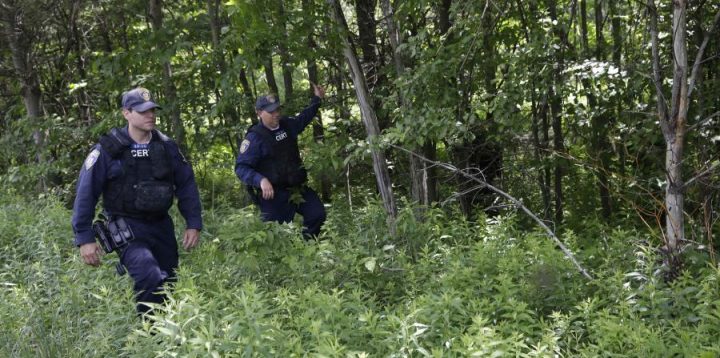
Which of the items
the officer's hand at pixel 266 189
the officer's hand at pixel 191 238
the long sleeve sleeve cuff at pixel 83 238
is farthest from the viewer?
the officer's hand at pixel 266 189

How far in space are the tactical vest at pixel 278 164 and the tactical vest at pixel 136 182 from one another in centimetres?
180

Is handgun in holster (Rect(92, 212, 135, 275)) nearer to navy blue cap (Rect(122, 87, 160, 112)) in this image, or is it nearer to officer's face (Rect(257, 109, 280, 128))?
navy blue cap (Rect(122, 87, 160, 112))

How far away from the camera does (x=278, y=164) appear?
7344 mm

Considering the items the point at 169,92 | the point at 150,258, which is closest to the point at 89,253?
the point at 150,258

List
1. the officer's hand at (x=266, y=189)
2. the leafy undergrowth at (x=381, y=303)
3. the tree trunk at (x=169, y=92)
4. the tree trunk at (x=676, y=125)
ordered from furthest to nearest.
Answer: the tree trunk at (x=169, y=92), the officer's hand at (x=266, y=189), the tree trunk at (x=676, y=125), the leafy undergrowth at (x=381, y=303)

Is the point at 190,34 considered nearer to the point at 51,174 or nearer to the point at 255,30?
the point at 255,30

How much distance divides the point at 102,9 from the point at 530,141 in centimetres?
787

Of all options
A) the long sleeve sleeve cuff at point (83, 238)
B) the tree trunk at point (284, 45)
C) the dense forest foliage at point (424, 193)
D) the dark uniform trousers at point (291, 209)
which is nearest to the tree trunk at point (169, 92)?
the dense forest foliage at point (424, 193)

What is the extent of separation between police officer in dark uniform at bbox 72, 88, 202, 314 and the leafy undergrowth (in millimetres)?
304

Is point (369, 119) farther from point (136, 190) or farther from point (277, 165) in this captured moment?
point (136, 190)

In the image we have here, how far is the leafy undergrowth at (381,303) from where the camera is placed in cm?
362

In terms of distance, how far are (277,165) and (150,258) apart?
7.22 feet

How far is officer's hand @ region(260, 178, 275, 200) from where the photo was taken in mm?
6855

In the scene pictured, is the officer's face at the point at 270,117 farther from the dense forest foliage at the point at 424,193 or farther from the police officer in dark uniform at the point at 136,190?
the police officer in dark uniform at the point at 136,190
